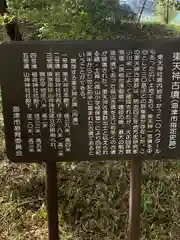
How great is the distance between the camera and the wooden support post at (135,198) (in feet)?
8.35

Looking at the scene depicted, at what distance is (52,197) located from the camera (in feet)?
8.56

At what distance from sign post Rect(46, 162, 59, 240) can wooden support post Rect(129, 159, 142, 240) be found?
53 cm

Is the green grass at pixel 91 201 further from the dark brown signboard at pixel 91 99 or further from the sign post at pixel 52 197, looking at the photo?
the dark brown signboard at pixel 91 99

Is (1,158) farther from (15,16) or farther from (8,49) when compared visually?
(8,49)

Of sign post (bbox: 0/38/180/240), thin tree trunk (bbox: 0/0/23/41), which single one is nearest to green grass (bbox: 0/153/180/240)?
sign post (bbox: 0/38/180/240)

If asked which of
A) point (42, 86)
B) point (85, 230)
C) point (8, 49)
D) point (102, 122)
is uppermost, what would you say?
point (8, 49)

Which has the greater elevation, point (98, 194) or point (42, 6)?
point (42, 6)

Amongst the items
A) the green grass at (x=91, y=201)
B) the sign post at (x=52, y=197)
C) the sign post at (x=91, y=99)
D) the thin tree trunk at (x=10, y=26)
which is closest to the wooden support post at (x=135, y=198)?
the sign post at (x=91, y=99)

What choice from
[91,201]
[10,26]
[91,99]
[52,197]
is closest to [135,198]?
[52,197]

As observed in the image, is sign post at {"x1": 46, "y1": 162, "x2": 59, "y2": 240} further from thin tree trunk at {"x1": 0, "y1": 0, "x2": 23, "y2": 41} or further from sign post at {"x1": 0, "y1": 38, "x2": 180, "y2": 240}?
thin tree trunk at {"x1": 0, "y1": 0, "x2": 23, "y2": 41}

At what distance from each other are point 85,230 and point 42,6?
230 cm

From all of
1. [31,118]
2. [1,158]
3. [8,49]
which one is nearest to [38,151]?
[31,118]

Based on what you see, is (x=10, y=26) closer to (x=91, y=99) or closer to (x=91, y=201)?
(x=91, y=201)

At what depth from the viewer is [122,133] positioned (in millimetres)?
2400
